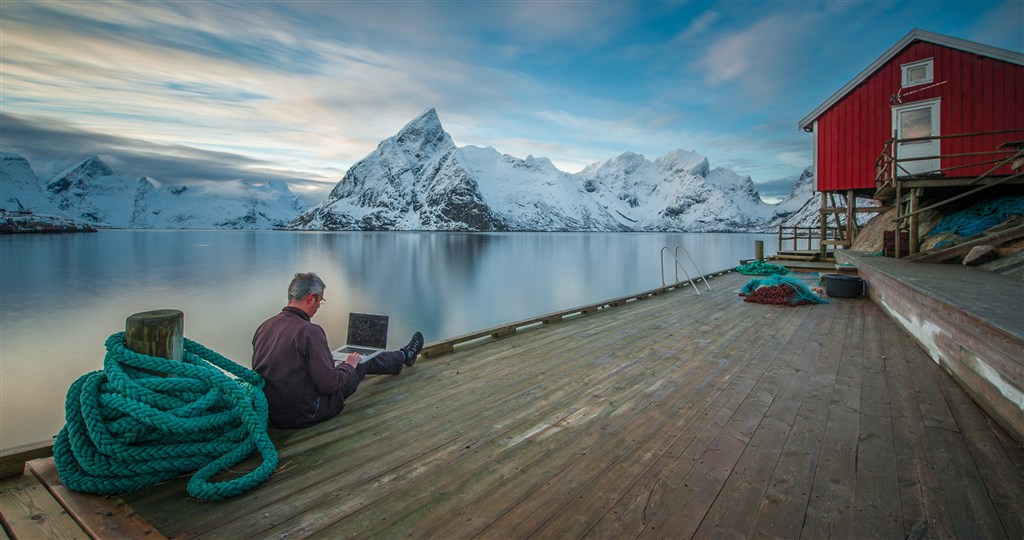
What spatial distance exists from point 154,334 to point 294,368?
2.77 feet

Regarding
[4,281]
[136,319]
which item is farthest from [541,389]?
[4,281]

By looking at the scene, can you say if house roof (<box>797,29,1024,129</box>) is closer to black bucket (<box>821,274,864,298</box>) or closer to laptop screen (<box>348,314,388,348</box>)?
black bucket (<box>821,274,864,298</box>)

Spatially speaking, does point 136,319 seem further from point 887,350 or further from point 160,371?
point 887,350

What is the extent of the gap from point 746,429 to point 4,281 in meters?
35.6

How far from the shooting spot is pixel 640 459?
2.78 meters

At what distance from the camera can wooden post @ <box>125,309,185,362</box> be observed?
2553 millimetres

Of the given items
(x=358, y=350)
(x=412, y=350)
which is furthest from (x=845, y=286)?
(x=358, y=350)

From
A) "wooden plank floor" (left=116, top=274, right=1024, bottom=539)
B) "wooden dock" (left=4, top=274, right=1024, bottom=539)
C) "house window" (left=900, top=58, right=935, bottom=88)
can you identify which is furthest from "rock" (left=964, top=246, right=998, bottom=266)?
"house window" (left=900, top=58, right=935, bottom=88)

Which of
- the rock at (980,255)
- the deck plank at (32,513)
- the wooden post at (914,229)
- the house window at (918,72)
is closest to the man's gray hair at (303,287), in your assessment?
the deck plank at (32,513)

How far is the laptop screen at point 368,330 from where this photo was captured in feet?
16.6

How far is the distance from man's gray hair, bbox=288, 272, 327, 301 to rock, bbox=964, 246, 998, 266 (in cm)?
1124

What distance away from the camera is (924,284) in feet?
18.3

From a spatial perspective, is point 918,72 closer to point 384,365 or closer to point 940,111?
point 940,111

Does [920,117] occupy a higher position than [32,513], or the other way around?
[920,117]
